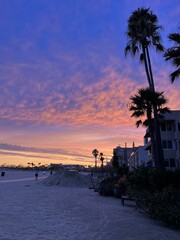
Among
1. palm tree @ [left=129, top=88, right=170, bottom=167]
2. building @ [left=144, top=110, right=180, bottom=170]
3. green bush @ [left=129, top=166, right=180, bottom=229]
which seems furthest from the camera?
building @ [left=144, top=110, right=180, bottom=170]

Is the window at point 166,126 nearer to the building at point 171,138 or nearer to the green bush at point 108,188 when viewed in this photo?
the building at point 171,138

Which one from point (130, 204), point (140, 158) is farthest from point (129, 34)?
point (140, 158)

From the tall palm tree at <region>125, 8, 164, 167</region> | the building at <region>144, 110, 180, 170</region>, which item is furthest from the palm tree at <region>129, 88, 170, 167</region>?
the building at <region>144, 110, 180, 170</region>

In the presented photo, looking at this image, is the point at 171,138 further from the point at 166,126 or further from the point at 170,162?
the point at 170,162

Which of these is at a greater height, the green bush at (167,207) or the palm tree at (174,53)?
the palm tree at (174,53)

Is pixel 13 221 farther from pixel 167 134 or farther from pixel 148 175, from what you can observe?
pixel 167 134

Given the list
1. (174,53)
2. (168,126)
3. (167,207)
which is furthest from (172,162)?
(167,207)

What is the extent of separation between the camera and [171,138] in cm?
4912

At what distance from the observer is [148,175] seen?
48.6 ft

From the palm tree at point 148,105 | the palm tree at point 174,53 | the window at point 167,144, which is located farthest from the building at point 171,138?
the palm tree at point 174,53

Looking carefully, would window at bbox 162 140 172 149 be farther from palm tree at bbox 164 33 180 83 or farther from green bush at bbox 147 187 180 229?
green bush at bbox 147 187 180 229

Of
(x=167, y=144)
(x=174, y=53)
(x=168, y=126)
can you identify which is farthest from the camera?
(x=168, y=126)

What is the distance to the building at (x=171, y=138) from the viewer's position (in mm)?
47322

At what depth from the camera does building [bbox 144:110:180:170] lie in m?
47.3
